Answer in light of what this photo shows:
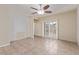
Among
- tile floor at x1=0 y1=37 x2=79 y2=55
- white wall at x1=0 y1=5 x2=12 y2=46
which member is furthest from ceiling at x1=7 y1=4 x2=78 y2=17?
tile floor at x1=0 y1=37 x2=79 y2=55

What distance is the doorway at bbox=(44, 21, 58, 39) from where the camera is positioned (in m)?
1.86

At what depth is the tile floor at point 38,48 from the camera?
1614 mm

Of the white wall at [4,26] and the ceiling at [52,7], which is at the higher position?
the ceiling at [52,7]

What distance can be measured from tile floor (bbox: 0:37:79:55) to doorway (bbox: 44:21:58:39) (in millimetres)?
152

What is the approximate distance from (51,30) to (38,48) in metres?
0.44

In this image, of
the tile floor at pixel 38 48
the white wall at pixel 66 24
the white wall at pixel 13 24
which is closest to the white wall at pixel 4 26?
the white wall at pixel 13 24

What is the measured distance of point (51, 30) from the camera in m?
1.88

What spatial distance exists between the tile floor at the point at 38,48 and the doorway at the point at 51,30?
15 cm

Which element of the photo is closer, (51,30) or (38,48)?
(38,48)

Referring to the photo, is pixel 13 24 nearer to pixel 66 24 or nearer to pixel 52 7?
pixel 52 7

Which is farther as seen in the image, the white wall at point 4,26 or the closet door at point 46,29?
the closet door at point 46,29

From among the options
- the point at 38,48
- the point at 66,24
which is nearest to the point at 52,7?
the point at 66,24

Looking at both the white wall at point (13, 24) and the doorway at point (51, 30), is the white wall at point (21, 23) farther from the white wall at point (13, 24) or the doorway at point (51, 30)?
the doorway at point (51, 30)

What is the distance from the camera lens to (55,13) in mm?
1783
